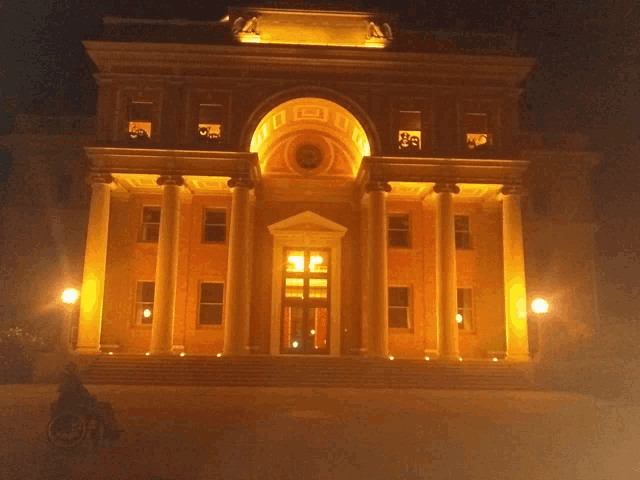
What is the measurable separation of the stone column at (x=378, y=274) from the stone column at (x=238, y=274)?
202 inches

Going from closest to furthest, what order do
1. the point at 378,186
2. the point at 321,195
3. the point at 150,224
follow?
the point at 378,186
the point at 150,224
the point at 321,195

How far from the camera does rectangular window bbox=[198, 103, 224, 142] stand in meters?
29.1

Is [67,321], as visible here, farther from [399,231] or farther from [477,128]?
[477,128]

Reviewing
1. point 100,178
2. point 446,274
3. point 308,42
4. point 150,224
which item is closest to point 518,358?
point 446,274

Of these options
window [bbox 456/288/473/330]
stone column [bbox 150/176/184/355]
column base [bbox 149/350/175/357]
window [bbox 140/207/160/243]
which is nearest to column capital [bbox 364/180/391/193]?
window [bbox 456/288/473/330]

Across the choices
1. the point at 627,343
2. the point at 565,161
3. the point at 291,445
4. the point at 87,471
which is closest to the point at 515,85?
the point at 565,161

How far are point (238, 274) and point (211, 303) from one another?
417cm

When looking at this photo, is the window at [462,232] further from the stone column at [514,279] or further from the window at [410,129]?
the window at [410,129]

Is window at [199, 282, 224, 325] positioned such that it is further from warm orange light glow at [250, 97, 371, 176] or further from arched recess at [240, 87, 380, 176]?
arched recess at [240, 87, 380, 176]

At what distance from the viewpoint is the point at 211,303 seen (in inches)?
1203

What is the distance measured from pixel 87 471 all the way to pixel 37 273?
24.8m

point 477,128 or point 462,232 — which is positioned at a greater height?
point 477,128

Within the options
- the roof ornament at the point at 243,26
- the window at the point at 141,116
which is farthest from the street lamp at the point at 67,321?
the roof ornament at the point at 243,26

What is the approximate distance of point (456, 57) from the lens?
29.2 m
